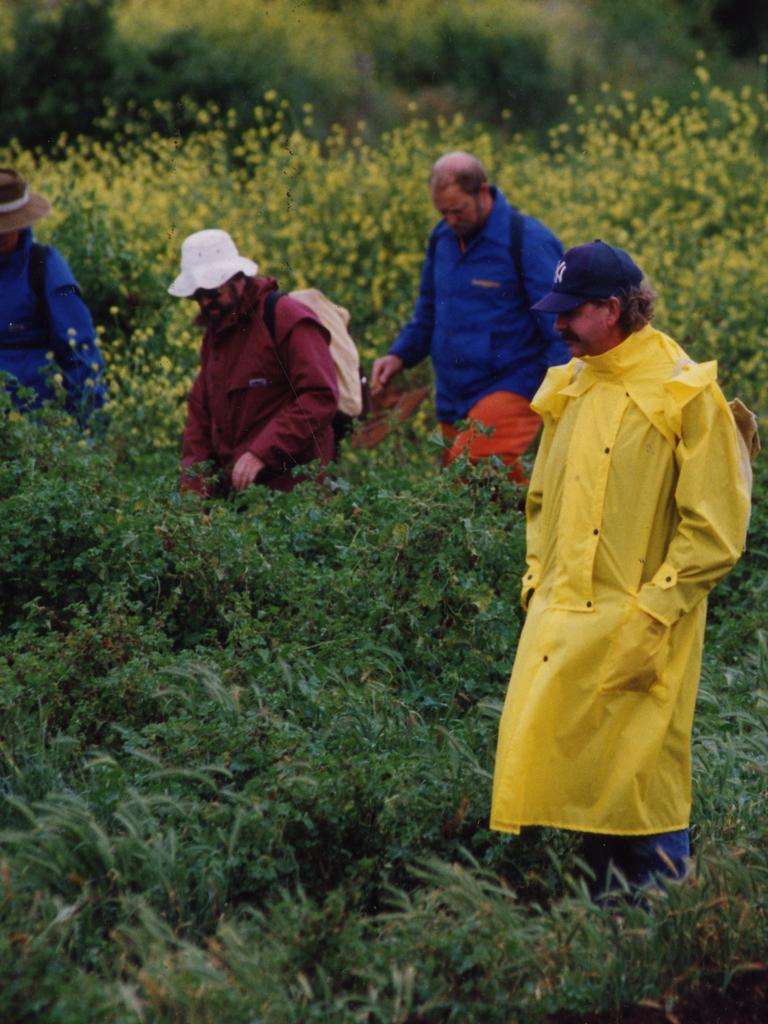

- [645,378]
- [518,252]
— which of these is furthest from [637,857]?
[518,252]

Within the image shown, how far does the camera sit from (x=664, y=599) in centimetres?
425

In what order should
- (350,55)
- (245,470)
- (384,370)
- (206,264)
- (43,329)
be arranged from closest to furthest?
(206,264)
(245,470)
(43,329)
(384,370)
(350,55)

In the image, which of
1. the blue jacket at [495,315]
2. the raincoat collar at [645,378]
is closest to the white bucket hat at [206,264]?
the blue jacket at [495,315]

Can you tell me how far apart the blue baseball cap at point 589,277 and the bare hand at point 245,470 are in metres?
2.71

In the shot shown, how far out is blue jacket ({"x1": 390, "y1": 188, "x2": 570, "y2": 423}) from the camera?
766 centimetres

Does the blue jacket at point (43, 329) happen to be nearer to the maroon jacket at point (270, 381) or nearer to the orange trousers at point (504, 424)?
the maroon jacket at point (270, 381)

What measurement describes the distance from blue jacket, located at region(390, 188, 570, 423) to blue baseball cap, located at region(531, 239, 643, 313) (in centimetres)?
311

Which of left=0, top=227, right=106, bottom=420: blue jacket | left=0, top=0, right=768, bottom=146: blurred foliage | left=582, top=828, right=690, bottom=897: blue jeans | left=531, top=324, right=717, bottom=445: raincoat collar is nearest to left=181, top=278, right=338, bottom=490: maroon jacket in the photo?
left=0, top=227, right=106, bottom=420: blue jacket

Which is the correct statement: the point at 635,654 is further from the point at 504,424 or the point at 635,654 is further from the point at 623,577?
the point at 504,424

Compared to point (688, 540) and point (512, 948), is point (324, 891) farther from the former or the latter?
point (688, 540)

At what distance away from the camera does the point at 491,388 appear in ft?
25.5

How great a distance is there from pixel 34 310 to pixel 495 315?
7.26 feet

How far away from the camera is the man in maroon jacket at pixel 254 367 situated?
22.4 ft

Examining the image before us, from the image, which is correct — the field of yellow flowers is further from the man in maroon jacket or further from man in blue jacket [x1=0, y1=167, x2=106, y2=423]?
the man in maroon jacket
